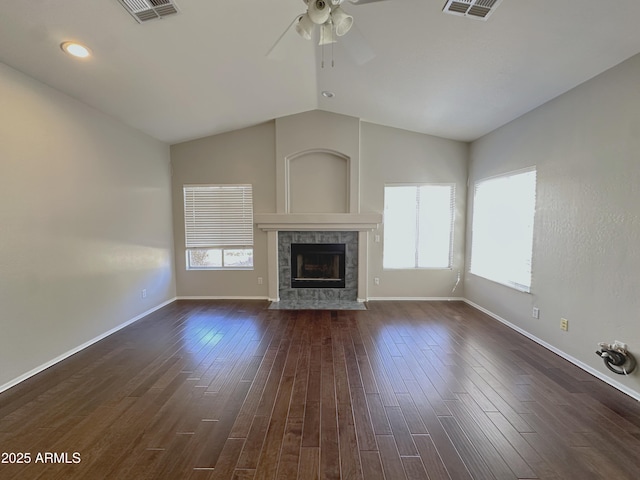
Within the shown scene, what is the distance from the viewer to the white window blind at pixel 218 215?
4820 mm

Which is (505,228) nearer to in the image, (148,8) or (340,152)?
(340,152)

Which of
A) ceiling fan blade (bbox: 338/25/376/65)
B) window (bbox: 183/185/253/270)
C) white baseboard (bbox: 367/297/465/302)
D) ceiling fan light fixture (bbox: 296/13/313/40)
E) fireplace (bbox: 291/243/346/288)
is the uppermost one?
ceiling fan blade (bbox: 338/25/376/65)

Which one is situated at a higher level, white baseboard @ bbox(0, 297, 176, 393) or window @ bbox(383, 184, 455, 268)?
window @ bbox(383, 184, 455, 268)

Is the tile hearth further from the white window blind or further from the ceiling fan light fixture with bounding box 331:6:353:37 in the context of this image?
the ceiling fan light fixture with bounding box 331:6:353:37

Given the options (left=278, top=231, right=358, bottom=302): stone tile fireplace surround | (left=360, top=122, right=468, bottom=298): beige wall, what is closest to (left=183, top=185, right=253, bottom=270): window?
(left=278, top=231, right=358, bottom=302): stone tile fireplace surround

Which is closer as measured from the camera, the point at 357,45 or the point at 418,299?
the point at 357,45

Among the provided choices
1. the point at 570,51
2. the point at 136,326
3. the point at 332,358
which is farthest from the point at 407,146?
the point at 136,326

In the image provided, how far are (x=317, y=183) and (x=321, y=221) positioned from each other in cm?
75

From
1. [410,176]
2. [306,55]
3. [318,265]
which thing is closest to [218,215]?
[318,265]

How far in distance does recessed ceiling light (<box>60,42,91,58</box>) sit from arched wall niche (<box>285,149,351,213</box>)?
2869 mm

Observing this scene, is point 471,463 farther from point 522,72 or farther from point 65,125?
point 65,125

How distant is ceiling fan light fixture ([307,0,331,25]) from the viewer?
1675 mm

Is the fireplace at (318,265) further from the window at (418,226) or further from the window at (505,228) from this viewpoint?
the window at (505,228)

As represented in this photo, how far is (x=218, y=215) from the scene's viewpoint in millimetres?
4863
